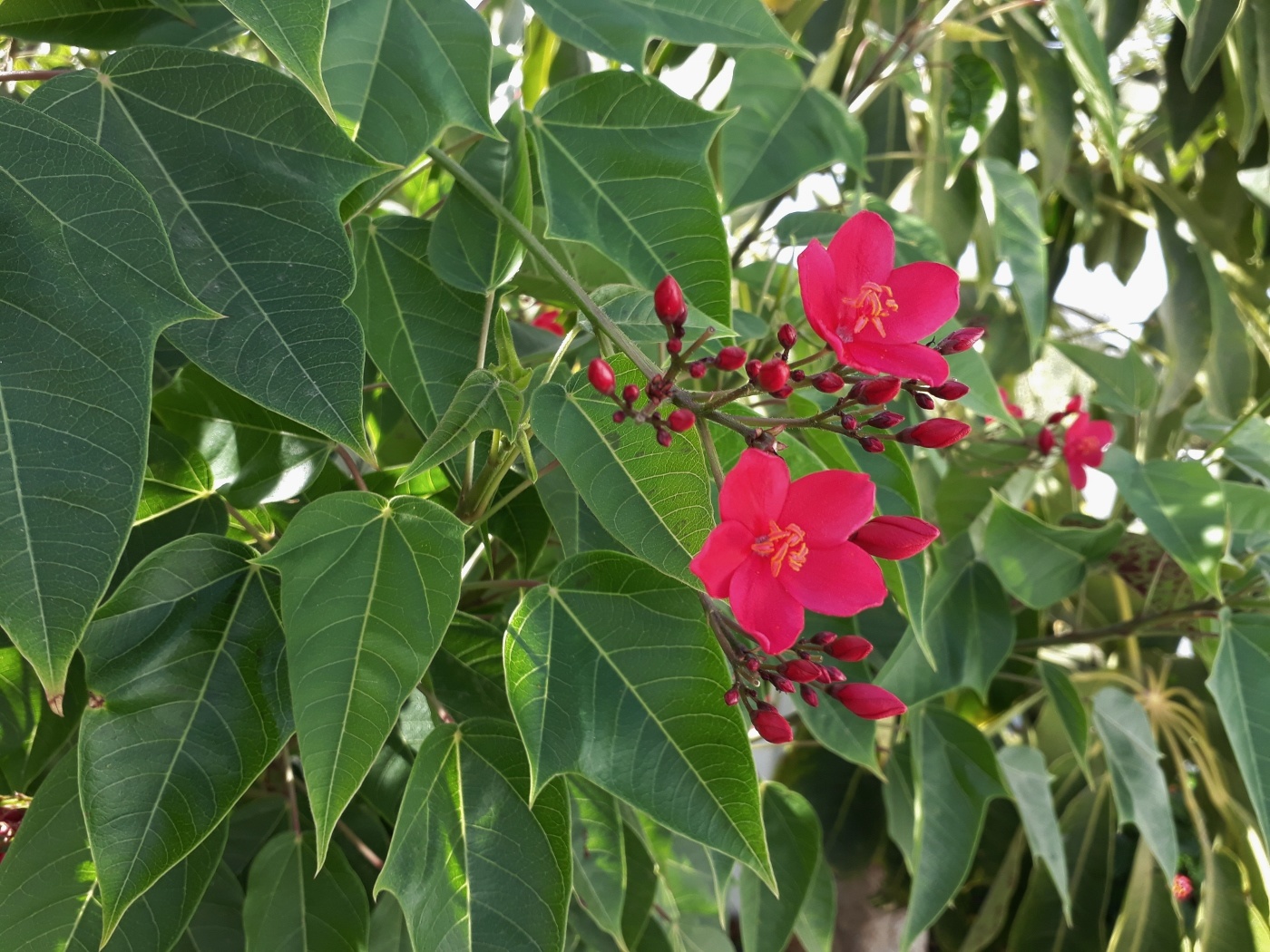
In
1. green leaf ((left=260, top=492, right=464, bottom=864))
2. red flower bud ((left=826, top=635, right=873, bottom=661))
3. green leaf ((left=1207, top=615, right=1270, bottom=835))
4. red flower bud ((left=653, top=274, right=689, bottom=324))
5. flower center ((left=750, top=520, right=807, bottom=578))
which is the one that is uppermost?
red flower bud ((left=653, top=274, right=689, bottom=324))

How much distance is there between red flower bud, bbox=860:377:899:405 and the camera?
0.37m

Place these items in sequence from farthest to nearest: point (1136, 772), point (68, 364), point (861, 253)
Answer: point (1136, 772)
point (861, 253)
point (68, 364)

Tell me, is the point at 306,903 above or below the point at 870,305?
below

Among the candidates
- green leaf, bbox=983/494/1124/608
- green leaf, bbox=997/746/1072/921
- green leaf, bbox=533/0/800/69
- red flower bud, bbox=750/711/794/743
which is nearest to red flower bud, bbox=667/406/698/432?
red flower bud, bbox=750/711/794/743

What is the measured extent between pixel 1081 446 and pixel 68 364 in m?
0.88

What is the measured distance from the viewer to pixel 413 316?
19.7 inches

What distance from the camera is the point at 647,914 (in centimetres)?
61

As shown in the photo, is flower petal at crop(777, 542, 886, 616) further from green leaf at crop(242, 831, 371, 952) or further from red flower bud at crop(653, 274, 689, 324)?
green leaf at crop(242, 831, 371, 952)

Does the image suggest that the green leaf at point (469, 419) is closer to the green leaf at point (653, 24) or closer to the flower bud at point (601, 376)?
the flower bud at point (601, 376)

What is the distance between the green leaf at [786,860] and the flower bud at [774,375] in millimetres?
456

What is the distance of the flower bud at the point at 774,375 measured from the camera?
13.7 inches

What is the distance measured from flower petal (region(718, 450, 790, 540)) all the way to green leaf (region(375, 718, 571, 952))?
171 mm

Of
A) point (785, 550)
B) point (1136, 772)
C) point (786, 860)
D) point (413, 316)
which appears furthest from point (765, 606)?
point (1136, 772)

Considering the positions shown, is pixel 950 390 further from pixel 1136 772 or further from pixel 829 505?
pixel 1136 772
